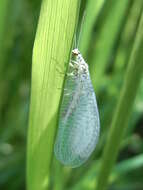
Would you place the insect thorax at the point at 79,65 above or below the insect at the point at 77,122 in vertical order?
above

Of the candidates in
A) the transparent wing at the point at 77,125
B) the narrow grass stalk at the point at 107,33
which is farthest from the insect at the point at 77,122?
the narrow grass stalk at the point at 107,33

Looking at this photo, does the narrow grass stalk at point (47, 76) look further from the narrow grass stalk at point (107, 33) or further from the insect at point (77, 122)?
the narrow grass stalk at point (107, 33)

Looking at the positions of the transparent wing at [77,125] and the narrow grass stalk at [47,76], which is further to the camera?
the transparent wing at [77,125]

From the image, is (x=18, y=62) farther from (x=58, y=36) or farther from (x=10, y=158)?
(x=58, y=36)

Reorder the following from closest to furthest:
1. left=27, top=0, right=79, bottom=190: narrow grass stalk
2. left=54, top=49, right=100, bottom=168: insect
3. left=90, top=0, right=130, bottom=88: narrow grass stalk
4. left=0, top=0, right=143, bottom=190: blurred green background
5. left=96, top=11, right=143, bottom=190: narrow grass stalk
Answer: left=27, top=0, right=79, bottom=190: narrow grass stalk < left=96, top=11, right=143, bottom=190: narrow grass stalk < left=54, top=49, right=100, bottom=168: insect < left=90, top=0, right=130, bottom=88: narrow grass stalk < left=0, top=0, right=143, bottom=190: blurred green background

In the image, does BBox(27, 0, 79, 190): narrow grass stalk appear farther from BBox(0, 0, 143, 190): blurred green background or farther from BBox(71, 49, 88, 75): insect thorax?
BBox(0, 0, 143, 190): blurred green background

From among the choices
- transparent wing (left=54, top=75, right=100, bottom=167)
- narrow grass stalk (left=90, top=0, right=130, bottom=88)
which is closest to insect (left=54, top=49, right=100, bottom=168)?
transparent wing (left=54, top=75, right=100, bottom=167)

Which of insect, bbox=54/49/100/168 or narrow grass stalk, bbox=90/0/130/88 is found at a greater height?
narrow grass stalk, bbox=90/0/130/88
